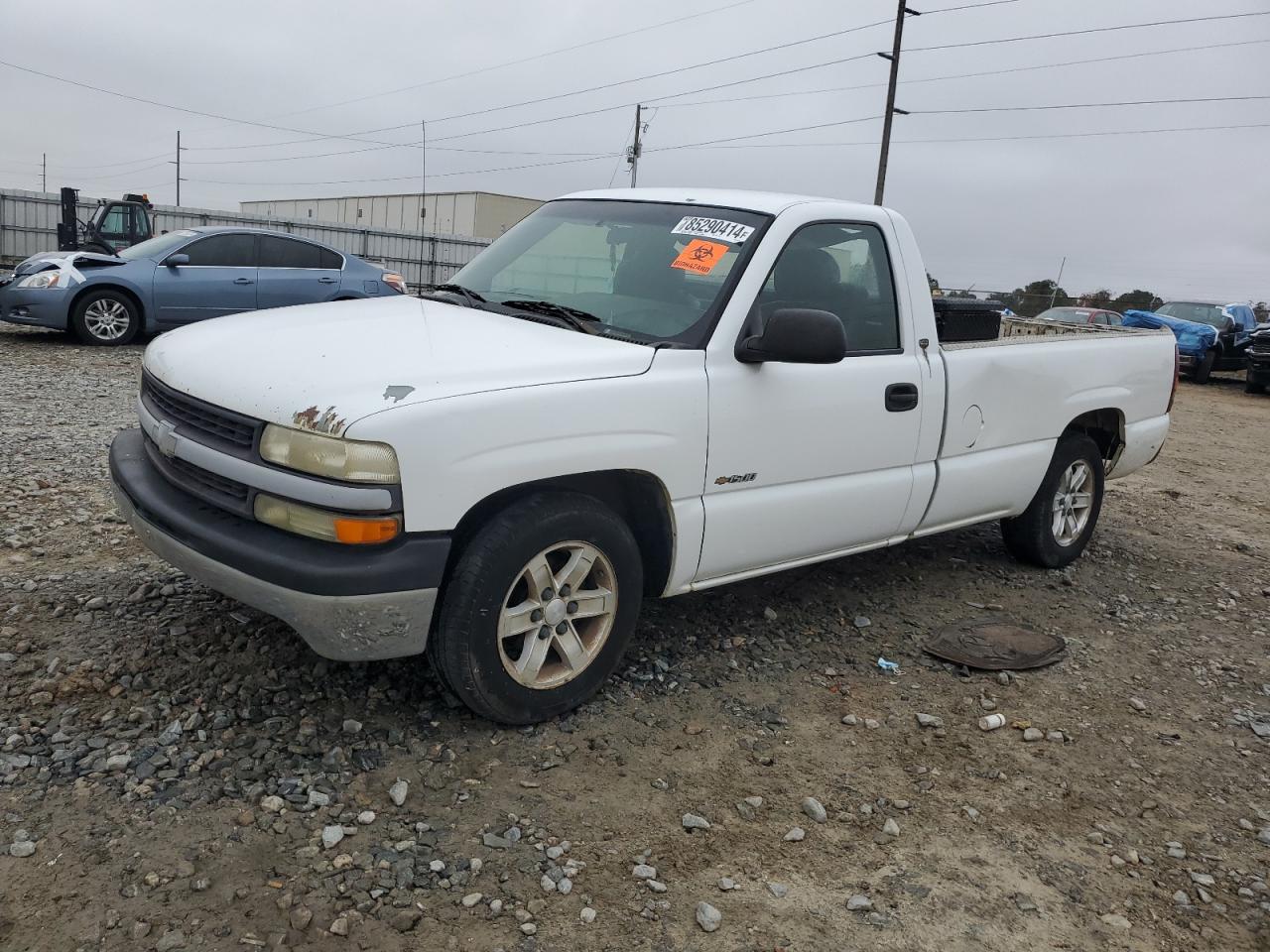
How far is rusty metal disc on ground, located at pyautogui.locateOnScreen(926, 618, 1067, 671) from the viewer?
14.6 feet

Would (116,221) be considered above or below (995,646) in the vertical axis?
above

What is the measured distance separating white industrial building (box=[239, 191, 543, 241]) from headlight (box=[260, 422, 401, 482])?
37.8 metres

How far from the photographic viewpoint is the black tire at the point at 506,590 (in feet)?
10.2

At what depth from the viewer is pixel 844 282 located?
4.30 meters

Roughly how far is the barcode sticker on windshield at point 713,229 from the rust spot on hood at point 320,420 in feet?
5.85

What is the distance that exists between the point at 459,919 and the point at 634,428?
5.18 ft

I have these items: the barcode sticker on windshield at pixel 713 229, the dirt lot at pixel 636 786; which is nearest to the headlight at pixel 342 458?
the dirt lot at pixel 636 786

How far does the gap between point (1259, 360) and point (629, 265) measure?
61.9ft

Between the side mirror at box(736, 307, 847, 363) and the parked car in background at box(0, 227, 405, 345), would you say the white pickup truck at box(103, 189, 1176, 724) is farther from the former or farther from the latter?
the parked car in background at box(0, 227, 405, 345)

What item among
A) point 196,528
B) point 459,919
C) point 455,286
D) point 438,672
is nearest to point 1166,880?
point 459,919

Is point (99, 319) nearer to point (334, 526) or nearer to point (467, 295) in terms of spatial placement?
point (467, 295)

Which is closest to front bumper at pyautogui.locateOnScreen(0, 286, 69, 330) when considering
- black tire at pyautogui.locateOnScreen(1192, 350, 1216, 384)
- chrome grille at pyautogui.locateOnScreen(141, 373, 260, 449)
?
chrome grille at pyautogui.locateOnScreen(141, 373, 260, 449)

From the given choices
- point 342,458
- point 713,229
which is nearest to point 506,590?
point 342,458

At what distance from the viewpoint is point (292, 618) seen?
2967 mm
